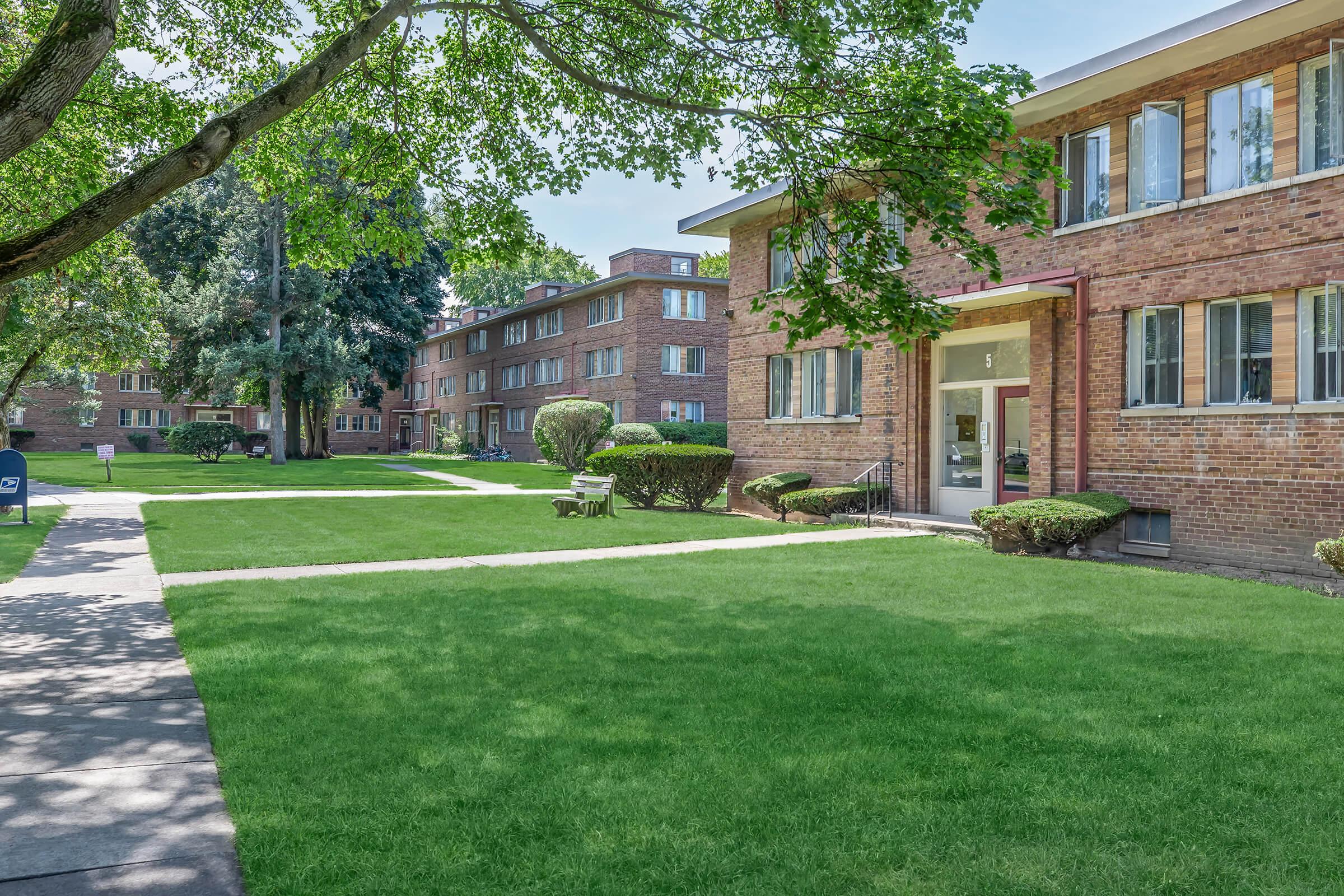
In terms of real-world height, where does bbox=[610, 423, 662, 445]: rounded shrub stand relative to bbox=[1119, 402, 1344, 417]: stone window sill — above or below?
below

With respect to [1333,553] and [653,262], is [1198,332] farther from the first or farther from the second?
[653,262]

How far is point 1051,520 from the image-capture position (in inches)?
476

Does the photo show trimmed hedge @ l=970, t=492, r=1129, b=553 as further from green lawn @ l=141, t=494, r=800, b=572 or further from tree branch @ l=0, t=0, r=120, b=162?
tree branch @ l=0, t=0, r=120, b=162

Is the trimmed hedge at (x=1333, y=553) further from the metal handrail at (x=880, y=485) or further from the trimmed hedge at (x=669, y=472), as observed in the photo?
the trimmed hedge at (x=669, y=472)

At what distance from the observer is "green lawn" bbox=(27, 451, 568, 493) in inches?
1115

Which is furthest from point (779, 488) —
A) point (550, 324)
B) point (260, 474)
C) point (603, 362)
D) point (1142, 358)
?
point (550, 324)

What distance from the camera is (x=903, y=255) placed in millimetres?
8367

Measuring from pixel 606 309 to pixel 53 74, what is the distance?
35.1 m

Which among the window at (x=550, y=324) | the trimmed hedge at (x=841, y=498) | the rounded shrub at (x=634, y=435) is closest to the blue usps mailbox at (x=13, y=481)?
the trimmed hedge at (x=841, y=498)

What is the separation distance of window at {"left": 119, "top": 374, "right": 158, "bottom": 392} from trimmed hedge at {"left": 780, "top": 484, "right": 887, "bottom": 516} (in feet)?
185

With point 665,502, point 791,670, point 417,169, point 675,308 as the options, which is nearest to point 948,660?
point 791,670

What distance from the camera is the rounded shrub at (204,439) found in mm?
41812

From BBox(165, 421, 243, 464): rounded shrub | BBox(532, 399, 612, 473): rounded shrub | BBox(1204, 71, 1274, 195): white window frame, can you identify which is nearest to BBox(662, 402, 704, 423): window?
BBox(532, 399, 612, 473): rounded shrub

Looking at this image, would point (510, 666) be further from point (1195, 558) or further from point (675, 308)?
point (675, 308)
